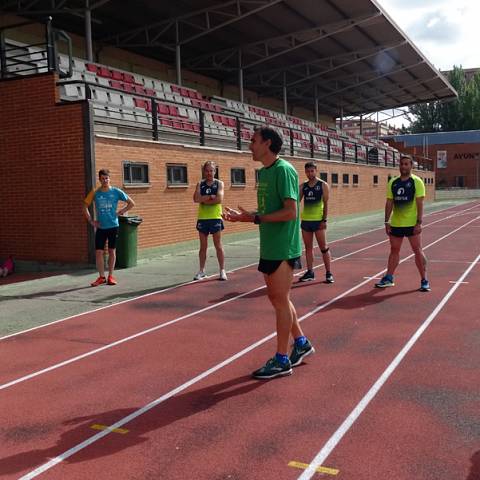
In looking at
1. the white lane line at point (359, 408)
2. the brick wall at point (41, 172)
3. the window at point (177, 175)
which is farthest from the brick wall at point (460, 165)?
the white lane line at point (359, 408)

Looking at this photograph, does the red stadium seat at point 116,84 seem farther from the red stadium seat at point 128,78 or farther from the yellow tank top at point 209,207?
the yellow tank top at point 209,207

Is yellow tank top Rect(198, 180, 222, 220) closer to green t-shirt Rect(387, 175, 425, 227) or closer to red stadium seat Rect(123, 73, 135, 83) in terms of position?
green t-shirt Rect(387, 175, 425, 227)

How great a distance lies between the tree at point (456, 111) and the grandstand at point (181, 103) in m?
32.9

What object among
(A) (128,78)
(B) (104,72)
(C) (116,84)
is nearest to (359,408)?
(C) (116,84)

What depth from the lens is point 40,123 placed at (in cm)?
1172

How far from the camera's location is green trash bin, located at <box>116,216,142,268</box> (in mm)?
11391

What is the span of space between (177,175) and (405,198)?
7.45 meters

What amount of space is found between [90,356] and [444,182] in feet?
230

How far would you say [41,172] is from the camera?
1180cm

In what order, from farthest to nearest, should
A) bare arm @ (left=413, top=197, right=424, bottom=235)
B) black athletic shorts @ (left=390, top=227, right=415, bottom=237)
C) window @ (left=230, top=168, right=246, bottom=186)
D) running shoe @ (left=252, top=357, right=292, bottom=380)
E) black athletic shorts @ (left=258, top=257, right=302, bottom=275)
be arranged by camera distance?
window @ (left=230, top=168, right=246, bottom=186)
black athletic shorts @ (left=390, top=227, right=415, bottom=237)
bare arm @ (left=413, top=197, right=424, bottom=235)
running shoe @ (left=252, top=357, right=292, bottom=380)
black athletic shorts @ (left=258, top=257, right=302, bottom=275)

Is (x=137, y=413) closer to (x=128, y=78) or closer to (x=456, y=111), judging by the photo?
(x=128, y=78)

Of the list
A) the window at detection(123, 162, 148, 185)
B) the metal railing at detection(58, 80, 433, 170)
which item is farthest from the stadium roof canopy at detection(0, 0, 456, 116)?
the window at detection(123, 162, 148, 185)

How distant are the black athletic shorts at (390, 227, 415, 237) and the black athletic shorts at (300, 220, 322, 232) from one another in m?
1.28

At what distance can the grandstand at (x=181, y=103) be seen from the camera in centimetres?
1169
